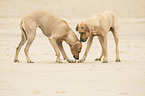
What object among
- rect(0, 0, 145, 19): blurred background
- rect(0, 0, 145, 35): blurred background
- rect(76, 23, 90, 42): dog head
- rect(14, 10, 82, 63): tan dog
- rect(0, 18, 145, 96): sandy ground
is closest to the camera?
rect(0, 18, 145, 96): sandy ground

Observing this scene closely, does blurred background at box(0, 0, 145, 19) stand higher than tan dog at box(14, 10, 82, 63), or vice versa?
blurred background at box(0, 0, 145, 19)

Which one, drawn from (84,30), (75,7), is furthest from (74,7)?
(84,30)

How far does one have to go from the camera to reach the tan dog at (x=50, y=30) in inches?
453

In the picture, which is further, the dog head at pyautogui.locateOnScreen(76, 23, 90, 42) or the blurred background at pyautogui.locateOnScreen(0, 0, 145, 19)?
the blurred background at pyautogui.locateOnScreen(0, 0, 145, 19)

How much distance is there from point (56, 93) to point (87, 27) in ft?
14.4

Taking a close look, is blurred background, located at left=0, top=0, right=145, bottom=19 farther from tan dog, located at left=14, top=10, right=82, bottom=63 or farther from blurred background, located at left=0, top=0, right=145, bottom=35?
tan dog, located at left=14, top=10, right=82, bottom=63

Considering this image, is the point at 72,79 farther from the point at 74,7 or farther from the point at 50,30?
A: the point at 74,7

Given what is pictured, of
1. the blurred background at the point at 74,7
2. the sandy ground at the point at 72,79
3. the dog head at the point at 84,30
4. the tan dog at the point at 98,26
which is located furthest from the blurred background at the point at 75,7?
the sandy ground at the point at 72,79

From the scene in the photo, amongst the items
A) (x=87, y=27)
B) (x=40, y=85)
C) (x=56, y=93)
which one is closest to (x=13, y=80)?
(x=40, y=85)

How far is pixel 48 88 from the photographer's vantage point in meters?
7.34

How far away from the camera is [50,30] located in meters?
11.8

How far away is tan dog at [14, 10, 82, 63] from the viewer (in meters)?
11.5

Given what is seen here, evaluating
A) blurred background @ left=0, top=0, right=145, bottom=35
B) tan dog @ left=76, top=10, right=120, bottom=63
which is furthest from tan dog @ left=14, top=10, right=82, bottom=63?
blurred background @ left=0, top=0, right=145, bottom=35

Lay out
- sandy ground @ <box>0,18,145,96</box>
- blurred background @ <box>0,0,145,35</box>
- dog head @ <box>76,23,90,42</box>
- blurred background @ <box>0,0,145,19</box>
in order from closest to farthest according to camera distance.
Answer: sandy ground @ <box>0,18,145,96</box>, dog head @ <box>76,23,90,42</box>, blurred background @ <box>0,0,145,35</box>, blurred background @ <box>0,0,145,19</box>
